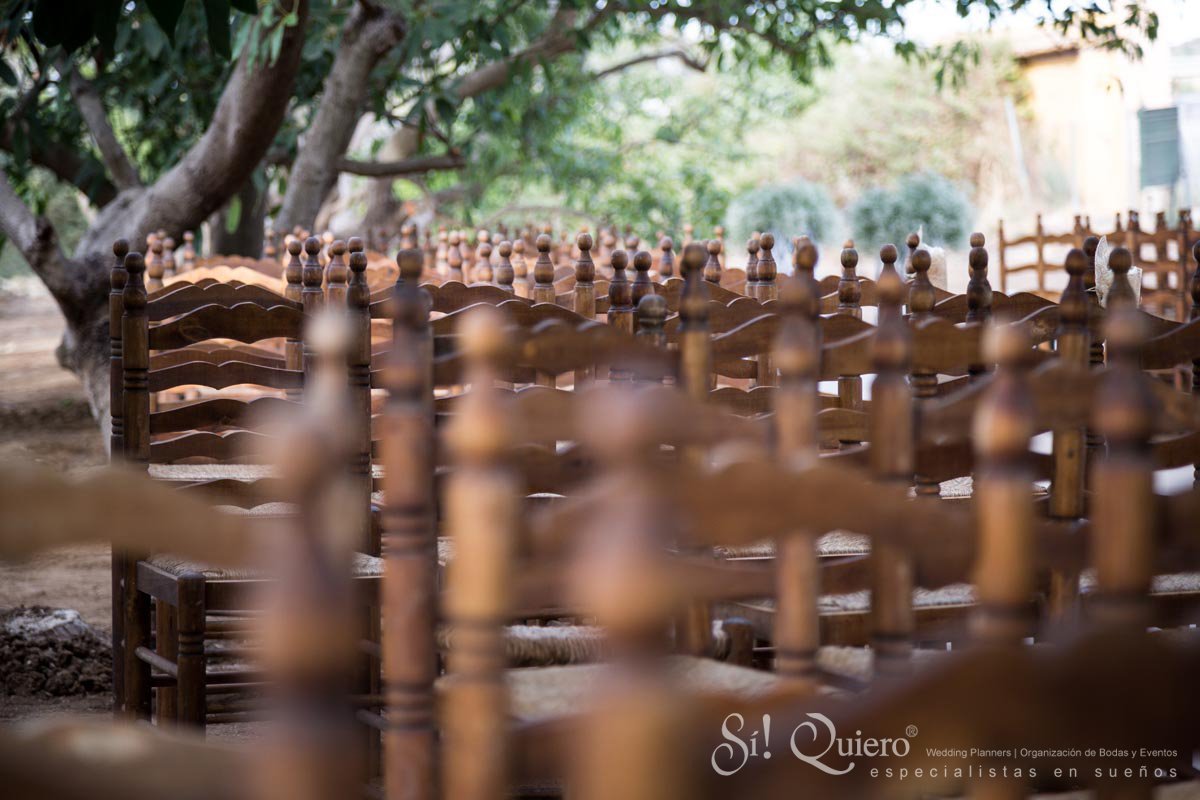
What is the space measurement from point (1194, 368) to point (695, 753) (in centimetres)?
198

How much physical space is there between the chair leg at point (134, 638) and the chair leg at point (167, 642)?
42 mm

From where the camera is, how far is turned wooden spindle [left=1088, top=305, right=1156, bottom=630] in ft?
3.87

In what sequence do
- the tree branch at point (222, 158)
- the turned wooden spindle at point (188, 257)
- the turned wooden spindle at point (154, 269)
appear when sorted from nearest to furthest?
the turned wooden spindle at point (154, 269)
the tree branch at point (222, 158)
the turned wooden spindle at point (188, 257)

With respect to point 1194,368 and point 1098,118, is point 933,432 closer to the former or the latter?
point 1194,368

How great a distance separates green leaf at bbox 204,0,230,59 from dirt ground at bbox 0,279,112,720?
49.7 inches

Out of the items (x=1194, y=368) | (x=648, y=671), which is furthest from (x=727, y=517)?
(x=1194, y=368)

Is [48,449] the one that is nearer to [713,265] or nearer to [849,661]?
[713,265]

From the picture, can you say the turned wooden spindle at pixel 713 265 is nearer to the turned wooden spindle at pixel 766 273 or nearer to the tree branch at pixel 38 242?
the turned wooden spindle at pixel 766 273

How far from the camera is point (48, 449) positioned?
8984 millimetres

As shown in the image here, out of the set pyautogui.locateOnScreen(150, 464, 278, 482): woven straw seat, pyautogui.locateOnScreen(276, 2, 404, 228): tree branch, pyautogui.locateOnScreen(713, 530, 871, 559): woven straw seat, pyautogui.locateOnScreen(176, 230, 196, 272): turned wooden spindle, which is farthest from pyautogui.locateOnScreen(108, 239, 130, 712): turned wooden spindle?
pyautogui.locateOnScreen(276, 2, 404, 228): tree branch

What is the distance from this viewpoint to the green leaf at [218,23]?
11.6 feet

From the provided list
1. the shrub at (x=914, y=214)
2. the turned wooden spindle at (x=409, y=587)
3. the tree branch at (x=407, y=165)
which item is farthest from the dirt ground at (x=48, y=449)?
the shrub at (x=914, y=214)

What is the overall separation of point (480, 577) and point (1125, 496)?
0.57m

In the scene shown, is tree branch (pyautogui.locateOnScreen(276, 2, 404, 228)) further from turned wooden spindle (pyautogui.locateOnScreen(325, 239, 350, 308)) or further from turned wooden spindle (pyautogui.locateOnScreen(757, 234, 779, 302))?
turned wooden spindle (pyautogui.locateOnScreen(325, 239, 350, 308))
